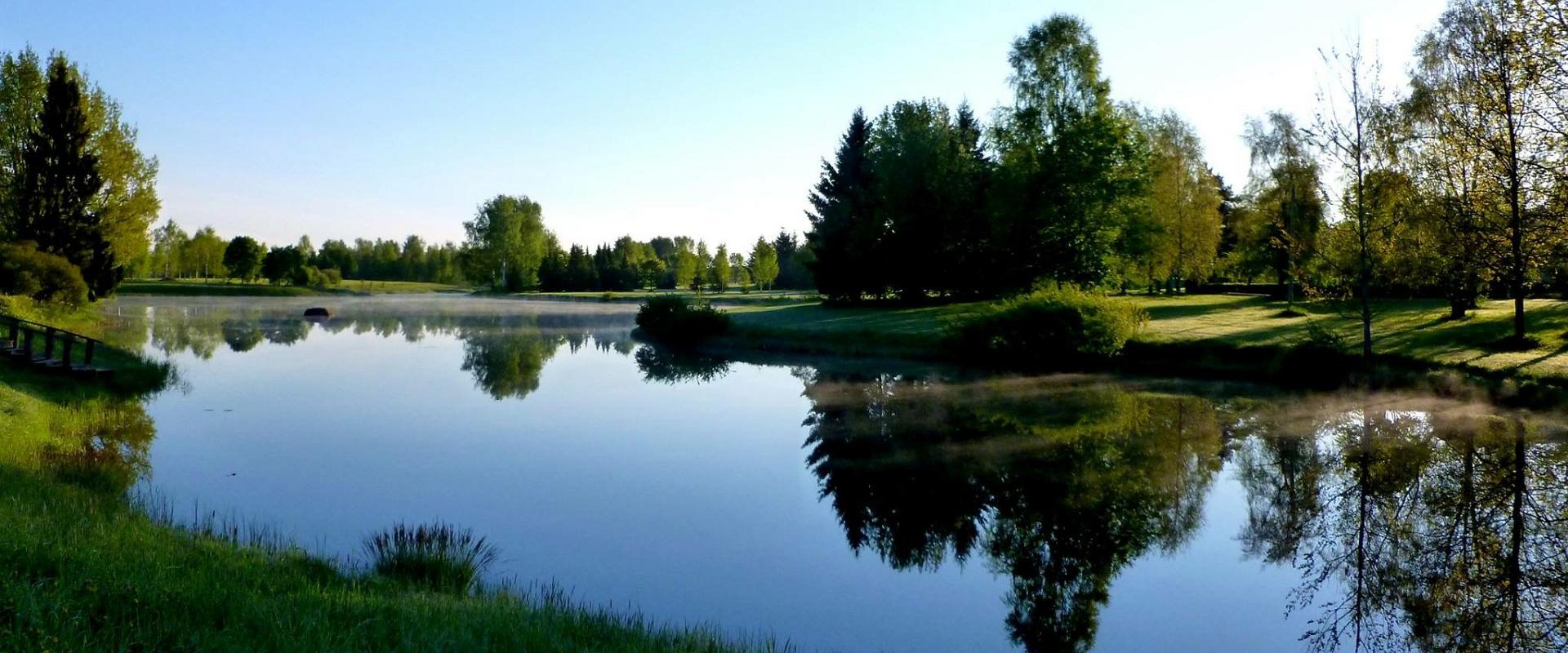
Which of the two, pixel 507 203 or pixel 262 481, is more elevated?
pixel 507 203

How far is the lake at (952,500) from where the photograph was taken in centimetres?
781

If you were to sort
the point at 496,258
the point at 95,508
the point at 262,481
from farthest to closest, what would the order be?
the point at 496,258 < the point at 262,481 < the point at 95,508

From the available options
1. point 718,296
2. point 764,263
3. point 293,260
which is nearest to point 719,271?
point 764,263

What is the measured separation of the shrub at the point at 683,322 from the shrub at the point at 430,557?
97.1 feet

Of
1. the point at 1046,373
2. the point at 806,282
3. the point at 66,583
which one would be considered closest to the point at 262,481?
the point at 66,583

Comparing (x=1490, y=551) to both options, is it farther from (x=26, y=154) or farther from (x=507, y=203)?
(x=507, y=203)

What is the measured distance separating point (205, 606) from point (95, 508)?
162 inches

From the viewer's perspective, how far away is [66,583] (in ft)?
18.8

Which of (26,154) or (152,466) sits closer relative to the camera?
(152,466)

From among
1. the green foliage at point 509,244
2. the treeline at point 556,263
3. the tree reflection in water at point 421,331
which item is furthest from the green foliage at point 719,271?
the tree reflection in water at point 421,331

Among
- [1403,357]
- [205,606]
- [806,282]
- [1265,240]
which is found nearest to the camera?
[205,606]

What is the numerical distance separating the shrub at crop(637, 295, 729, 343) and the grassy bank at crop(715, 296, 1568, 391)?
3.50 feet

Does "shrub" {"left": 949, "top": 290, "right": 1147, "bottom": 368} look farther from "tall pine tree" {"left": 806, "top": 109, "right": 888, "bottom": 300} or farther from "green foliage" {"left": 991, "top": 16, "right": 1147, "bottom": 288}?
"tall pine tree" {"left": 806, "top": 109, "right": 888, "bottom": 300}

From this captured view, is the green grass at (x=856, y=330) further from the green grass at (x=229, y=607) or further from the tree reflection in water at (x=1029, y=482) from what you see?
the green grass at (x=229, y=607)
